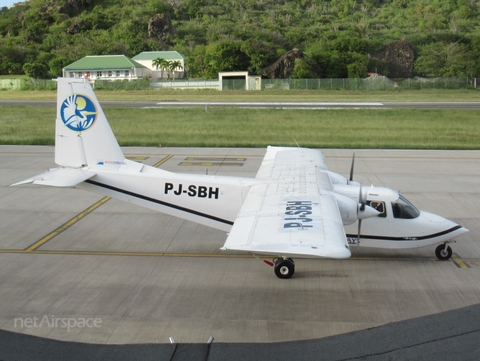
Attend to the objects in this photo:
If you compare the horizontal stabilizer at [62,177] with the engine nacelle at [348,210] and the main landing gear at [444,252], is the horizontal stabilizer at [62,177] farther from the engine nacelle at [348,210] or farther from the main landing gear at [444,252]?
the main landing gear at [444,252]

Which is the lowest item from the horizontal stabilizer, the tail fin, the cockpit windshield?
the cockpit windshield

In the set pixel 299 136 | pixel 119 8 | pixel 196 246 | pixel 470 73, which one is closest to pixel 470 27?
pixel 470 73

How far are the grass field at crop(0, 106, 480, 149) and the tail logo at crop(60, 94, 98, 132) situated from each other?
1925 cm

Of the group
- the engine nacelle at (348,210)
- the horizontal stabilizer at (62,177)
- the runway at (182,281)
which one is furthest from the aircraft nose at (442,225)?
the horizontal stabilizer at (62,177)

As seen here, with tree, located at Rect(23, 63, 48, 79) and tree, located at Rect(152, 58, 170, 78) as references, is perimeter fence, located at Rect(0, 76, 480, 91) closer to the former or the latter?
tree, located at Rect(23, 63, 48, 79)

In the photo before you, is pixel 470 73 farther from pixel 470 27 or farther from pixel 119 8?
pixel 119 8

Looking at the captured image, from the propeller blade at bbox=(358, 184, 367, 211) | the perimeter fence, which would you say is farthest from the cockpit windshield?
the perimeter fence

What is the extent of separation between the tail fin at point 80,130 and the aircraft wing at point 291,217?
4982 millimetres

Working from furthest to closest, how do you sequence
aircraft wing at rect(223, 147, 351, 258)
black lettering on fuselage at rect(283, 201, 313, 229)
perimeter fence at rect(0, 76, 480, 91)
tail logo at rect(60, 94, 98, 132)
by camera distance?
perimeter fence at rect(0, 76, 480, 91)
tail logo at rect(60, 94, 98, 132)
black lettering on fuselage at rect(283, 201, 313, 229)
aircraft wing at rect(223, 147, 351, 258)

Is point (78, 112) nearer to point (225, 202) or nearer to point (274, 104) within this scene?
point (225, 202)

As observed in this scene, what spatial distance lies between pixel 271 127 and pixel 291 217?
105 ft

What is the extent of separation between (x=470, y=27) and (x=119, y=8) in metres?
93.3

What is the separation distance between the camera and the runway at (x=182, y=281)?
1220 cm

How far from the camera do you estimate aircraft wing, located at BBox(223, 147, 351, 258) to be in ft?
36.0
